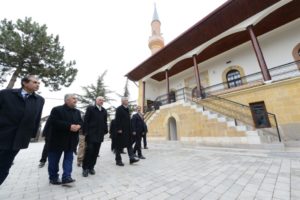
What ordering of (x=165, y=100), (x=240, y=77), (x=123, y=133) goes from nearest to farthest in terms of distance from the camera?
(x=123, y=133) → (x=240, y=77) → (x=165, y=100)

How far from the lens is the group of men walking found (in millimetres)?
1760

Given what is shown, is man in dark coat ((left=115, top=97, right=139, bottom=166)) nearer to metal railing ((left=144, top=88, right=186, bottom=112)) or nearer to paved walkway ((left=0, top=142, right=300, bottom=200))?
paved walkway ((left=0, top=142, right=300, bottom=200))

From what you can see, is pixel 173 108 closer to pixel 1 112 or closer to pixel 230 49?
pixel 230 49

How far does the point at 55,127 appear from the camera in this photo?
8.73 feet

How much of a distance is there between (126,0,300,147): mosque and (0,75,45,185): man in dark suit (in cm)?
633

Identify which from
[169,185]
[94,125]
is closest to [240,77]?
[169,185]

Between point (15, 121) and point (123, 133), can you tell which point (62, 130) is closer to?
point (15, 121)

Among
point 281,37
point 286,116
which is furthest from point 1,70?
point 281,37

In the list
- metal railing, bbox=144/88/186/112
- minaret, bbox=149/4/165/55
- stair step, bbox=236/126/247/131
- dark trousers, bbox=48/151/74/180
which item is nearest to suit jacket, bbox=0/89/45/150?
dark trousers, bbox=48/151/74/180

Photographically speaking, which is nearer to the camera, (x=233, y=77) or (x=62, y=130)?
(x=62, y=130)

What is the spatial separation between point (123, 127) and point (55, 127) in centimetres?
164

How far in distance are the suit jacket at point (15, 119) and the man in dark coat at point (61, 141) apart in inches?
23.6

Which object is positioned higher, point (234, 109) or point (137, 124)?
point (234, 109)

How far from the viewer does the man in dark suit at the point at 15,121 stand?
171cm
